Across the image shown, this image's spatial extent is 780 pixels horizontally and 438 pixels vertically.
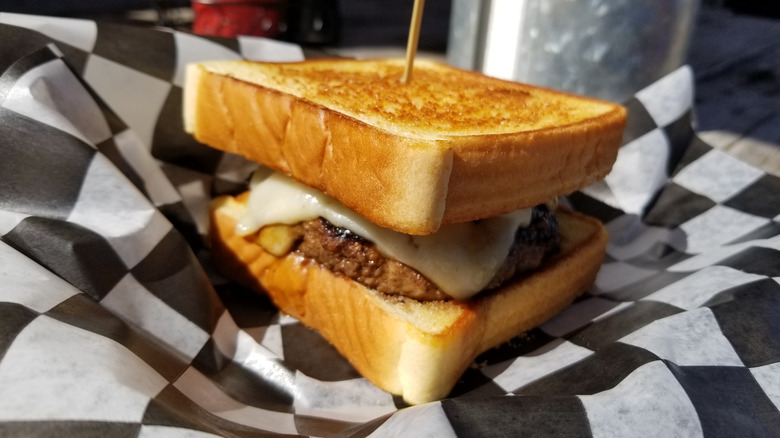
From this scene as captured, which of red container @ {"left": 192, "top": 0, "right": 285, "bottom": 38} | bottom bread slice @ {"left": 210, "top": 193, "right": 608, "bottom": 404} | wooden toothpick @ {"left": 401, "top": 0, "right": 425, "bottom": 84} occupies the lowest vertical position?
bottom bread slice @ {"left": 210, "top": 193, "right": 608, "bottom": 404}

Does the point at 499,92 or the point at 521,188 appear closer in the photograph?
the point at 521,188

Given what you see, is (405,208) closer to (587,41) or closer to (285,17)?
(587,41)

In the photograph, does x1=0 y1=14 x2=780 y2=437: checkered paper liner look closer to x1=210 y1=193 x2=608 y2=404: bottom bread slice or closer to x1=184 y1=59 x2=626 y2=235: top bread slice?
x1=210 y1=193 x2=608 y2=404: bottom bread slice

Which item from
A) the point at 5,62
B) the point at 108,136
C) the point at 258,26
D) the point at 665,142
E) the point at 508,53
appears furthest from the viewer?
the point at 258,26

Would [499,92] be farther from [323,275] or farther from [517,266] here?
[323,275]

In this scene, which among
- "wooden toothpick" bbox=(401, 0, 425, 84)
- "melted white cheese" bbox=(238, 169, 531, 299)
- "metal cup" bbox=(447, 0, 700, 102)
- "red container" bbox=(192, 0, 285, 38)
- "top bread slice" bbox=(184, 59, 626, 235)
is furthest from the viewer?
"red container" bbox=(192, 0, 285, 38)

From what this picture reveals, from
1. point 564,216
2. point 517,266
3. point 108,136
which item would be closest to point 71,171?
point 108,136

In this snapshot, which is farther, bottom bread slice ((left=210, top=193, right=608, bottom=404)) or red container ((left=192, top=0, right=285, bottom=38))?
red container ((left=192, top=0, right=285, bottom=38))

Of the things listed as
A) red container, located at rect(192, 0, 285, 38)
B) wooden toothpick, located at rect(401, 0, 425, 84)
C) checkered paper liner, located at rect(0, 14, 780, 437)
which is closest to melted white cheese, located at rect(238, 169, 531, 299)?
checkered paper liner, located at rect(0, 14, 780, 437)
